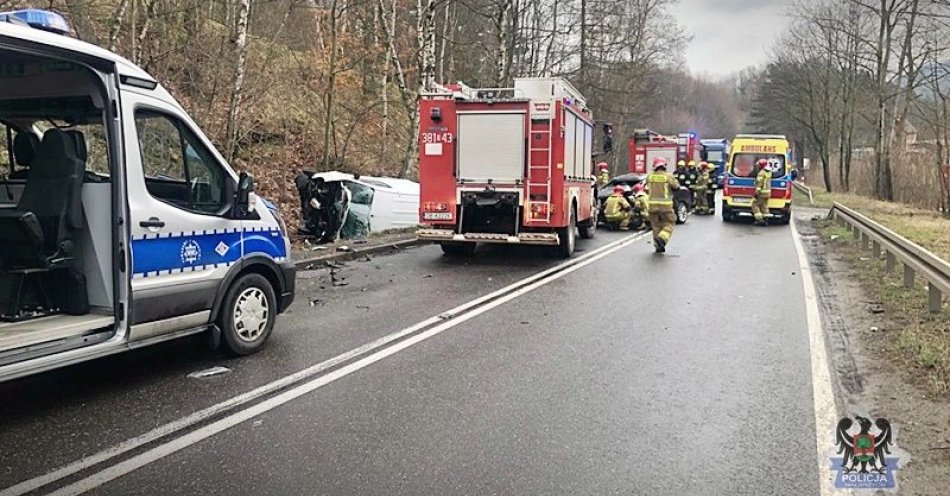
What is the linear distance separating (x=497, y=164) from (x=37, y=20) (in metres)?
8.46

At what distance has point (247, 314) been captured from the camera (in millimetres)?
6164

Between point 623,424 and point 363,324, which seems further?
point 363,324

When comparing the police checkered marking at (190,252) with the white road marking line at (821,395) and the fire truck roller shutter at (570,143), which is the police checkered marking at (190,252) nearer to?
the white road marking line at (821,395)

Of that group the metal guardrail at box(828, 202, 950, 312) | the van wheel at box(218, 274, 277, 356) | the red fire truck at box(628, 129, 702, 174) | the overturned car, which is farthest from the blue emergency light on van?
the red fire truck at box(628, 129, 702, 174)

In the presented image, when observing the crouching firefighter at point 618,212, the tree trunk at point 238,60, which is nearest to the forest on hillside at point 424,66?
the tree trunk at point 238,60

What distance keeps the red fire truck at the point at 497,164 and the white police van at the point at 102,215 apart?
6656mm

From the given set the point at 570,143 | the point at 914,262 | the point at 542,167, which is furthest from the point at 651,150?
the point at 914,262

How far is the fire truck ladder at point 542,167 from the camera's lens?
40.1ft

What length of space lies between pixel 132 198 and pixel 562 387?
338cm

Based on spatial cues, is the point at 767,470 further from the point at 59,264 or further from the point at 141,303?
the point at 59,264

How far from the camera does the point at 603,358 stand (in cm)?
621

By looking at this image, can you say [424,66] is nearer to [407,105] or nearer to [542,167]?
[407,105]

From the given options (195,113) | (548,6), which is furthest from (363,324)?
(548,6)

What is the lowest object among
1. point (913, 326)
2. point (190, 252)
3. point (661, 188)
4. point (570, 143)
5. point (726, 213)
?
point (913, 326)
